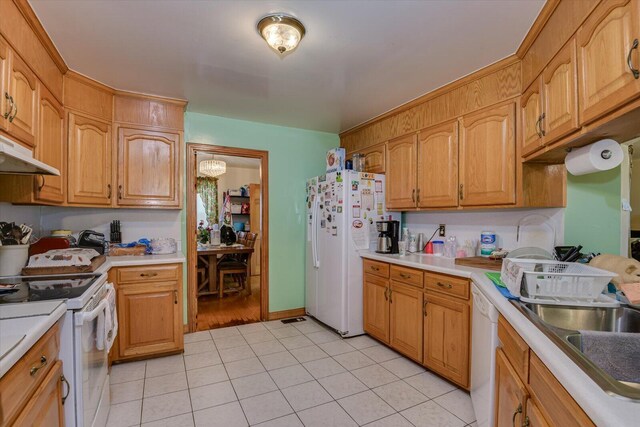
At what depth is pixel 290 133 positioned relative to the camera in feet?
12.6

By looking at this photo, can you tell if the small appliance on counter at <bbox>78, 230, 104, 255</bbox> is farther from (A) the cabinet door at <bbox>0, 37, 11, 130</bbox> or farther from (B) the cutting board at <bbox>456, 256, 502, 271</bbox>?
(B) the cutting board at <bbox>456, 256, 502, 271</bbox>

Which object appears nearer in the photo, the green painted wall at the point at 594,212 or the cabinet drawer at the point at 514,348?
the cabinet drawer at the point at 514,348

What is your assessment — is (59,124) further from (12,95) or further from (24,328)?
(24,328)

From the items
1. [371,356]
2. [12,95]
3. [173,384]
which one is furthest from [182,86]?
[371,356]

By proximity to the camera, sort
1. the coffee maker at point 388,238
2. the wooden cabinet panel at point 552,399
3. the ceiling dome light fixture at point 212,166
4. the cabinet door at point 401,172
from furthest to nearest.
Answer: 1. the ceiling dome light fixture at point 212,166
2. the coffee maker at point 388,238
3. the cabinet door at point 401,172
4. the wooden cabinet panel at point 552,399

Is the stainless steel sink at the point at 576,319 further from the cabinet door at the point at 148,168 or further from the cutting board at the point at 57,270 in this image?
the cabinet door at the point at 148,168

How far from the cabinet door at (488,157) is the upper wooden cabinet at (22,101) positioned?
2.89m

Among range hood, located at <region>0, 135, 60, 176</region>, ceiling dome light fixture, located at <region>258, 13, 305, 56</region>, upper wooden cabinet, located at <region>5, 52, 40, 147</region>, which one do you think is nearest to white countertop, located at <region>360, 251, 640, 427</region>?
ceiling dome light fixture, located at <region>258, 13, 305, 56</region>

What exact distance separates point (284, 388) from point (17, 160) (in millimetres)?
2044

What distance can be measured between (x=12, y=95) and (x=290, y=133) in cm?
254

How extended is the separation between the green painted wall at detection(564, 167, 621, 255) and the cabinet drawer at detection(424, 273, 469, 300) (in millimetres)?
778

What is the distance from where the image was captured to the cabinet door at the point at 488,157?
2189 mm

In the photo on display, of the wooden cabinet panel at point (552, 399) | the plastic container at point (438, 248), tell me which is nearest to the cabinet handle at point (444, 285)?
the plastic container at point (438, 248)

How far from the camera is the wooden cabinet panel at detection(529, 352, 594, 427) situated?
0.77 metres
